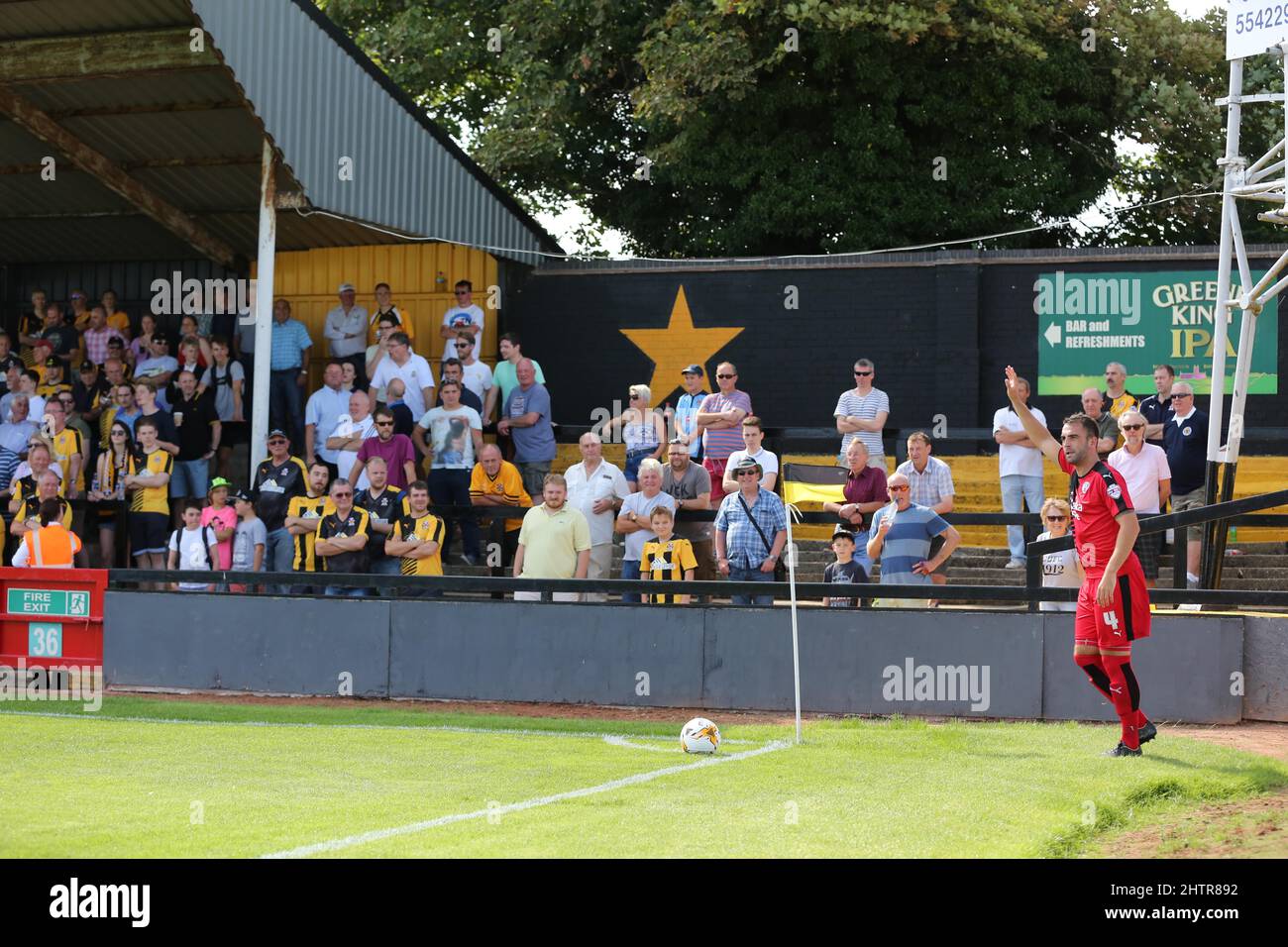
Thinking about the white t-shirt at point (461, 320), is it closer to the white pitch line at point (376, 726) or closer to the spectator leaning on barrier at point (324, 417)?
the spectator leaning on barrier at point (324, 417)

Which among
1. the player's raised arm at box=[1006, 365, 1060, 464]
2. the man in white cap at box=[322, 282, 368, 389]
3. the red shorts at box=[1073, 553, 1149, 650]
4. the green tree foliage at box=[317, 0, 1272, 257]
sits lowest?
the red shorts at box=[1073, 553, 1149, 650]

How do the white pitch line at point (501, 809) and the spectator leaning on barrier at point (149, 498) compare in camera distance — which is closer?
the white pitch line at point (501, 809)

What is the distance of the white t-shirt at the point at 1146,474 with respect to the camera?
14891 millimetres

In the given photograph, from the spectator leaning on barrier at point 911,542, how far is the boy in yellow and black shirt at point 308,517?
559cm

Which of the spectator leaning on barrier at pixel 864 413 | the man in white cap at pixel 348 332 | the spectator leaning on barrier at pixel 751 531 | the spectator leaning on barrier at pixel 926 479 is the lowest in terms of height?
the spectator leaning on barrier at pixel 751 531

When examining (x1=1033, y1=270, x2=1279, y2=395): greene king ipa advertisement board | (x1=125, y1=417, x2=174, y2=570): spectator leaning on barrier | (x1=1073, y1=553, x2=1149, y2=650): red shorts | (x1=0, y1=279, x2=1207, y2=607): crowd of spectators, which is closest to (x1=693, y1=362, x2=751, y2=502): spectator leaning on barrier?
(x1=0, y1=279, x2=1207, y2=607): crowd of spectators

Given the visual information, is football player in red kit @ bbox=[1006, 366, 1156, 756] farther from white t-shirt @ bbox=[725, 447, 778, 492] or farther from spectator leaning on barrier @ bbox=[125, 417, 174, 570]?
spectator leaning on barrier @ bbox=[125, 417, 174, 570]

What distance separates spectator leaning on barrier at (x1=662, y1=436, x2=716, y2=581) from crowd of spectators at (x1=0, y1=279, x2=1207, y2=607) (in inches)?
0.9

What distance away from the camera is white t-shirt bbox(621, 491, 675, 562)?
1530 cm

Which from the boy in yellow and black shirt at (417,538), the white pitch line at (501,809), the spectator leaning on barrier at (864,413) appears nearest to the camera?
the white pitch line at (501,809)

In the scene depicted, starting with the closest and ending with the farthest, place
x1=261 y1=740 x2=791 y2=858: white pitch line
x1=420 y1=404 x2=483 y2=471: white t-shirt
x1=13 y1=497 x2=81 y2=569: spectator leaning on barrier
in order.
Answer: x1=261 y1=740 x2=791 y2=858: white pitch line < x1=13 y1=497 x2=81 y2=569: spectator leaning on barrier < x1=420 y1=404 x2=483 y2=471: white t-shirt

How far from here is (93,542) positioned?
62.2 feet

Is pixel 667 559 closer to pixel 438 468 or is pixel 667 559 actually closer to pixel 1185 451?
pixel 438 468

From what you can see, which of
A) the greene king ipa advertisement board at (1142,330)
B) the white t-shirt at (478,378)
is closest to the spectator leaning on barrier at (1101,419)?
the greene king ipa advertisement board at (1142,330)
